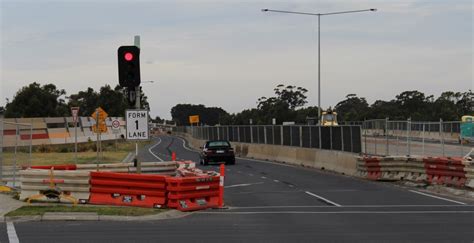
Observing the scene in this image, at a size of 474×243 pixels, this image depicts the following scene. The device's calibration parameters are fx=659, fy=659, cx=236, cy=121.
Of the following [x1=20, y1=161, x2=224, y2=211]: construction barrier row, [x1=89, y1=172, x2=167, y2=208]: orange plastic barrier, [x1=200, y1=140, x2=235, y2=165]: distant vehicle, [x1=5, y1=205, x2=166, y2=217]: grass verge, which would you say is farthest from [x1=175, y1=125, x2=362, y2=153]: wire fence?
[x1=5, y1=205, x2=166, y2=217]: grass verge

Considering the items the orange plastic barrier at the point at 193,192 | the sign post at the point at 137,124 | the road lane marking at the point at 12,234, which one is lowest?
the road lane marking at the point at 12,234

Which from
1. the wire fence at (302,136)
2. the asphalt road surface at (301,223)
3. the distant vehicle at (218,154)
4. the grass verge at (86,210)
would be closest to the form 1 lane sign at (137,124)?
the grass verge at (86,210)

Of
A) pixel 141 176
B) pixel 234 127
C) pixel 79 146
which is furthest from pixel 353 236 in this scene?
pixel 79 146

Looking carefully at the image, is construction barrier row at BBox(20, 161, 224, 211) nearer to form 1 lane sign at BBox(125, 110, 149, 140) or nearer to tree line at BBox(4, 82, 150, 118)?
form 1 lane sign at BBox(125, 110, 149, 140)

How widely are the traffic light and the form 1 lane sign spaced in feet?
2.25

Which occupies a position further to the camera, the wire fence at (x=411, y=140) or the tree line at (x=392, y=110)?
the tree line at (x=392, y=110)

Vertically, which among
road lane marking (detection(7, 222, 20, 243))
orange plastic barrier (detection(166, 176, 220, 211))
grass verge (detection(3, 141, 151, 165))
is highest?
orange plastic barrier (detection(166, 176, 220, 211))

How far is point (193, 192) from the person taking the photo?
49.6 ft

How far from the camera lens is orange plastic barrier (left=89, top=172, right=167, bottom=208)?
49.3 ft

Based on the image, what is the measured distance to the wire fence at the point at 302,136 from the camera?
94.4 feet

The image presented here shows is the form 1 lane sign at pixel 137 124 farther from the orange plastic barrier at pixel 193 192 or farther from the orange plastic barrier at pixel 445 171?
the orange plastic barrier at pixel 445 171

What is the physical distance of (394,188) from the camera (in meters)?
20.9

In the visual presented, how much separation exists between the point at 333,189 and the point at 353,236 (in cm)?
959

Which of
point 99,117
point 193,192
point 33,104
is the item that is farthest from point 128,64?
point 33,104
